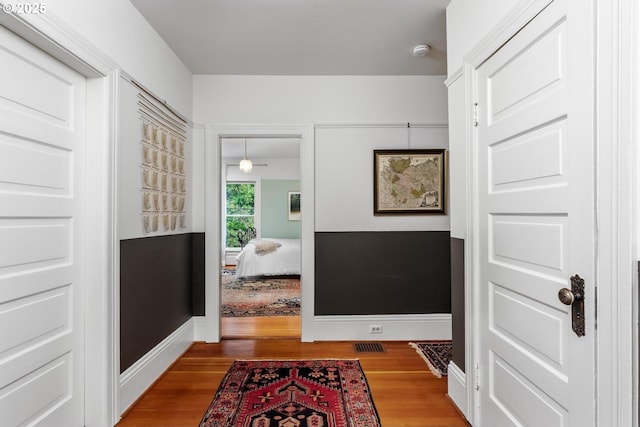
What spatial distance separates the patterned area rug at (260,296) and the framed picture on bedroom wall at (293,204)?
2123 mm

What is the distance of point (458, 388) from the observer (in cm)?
218

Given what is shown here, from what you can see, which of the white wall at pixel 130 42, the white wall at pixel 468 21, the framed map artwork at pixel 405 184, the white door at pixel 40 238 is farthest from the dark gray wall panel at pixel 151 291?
the white wall at pixel 468 21

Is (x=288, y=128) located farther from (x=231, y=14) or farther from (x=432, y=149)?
(x=432, y=149)

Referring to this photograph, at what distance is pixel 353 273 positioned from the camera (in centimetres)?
340

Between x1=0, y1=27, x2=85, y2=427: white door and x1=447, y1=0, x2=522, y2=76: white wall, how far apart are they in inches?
85.1

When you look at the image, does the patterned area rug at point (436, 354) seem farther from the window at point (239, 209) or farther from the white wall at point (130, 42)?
the window at point (239, 209)

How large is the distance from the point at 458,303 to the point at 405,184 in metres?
1.45

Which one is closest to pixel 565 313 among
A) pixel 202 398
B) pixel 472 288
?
pixel 472 288

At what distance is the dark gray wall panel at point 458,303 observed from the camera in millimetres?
2146

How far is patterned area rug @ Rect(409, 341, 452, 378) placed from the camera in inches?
107

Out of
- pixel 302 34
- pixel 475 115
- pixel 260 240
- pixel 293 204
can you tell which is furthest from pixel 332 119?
pixel 293 204

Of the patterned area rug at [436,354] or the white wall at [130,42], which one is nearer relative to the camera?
the white wall at [130,42]

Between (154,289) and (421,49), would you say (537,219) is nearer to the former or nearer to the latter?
(421,49)

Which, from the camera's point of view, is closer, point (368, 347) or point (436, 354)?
point (436, 354)
